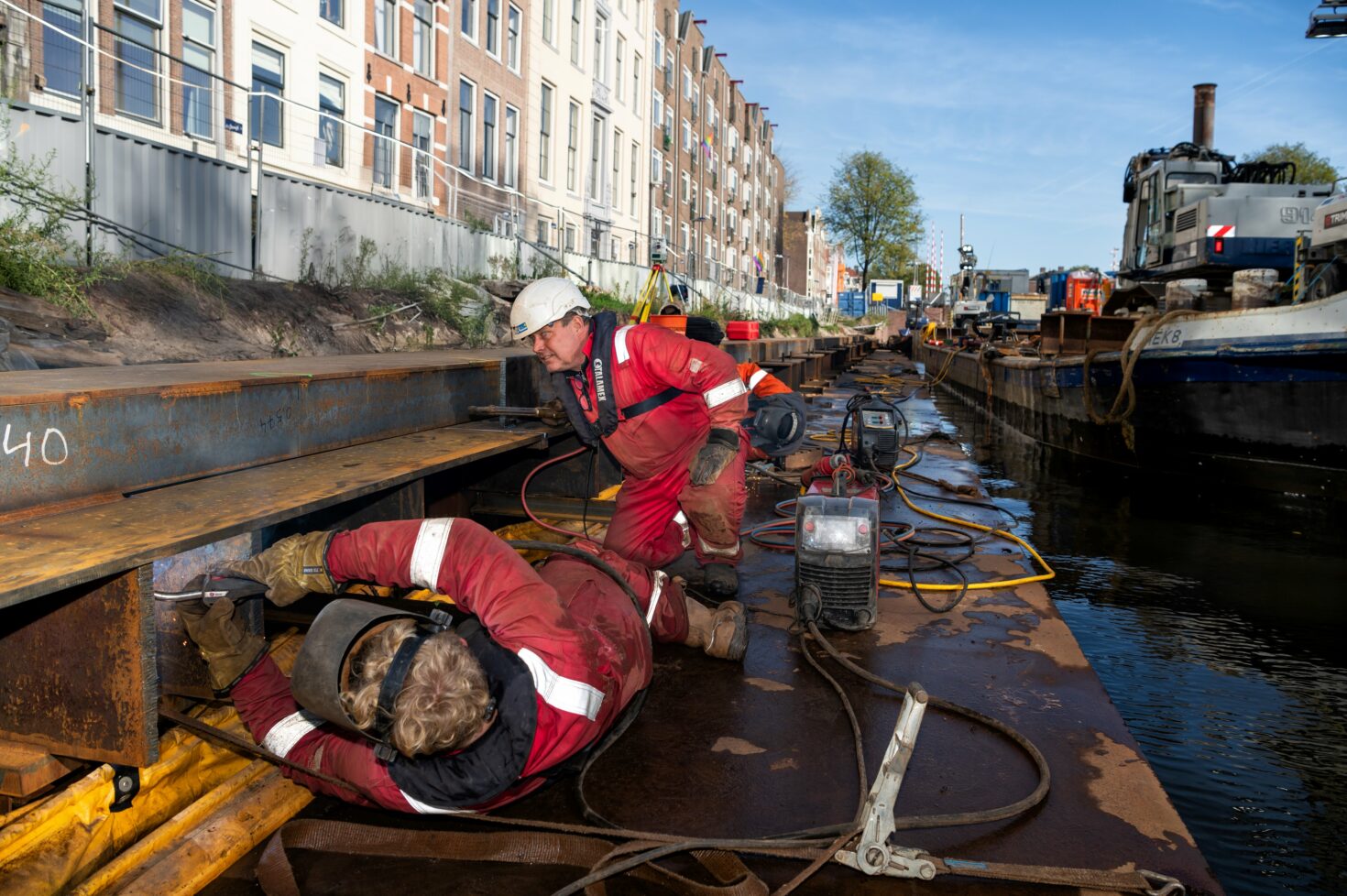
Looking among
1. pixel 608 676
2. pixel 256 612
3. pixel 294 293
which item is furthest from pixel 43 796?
pixel 294 293

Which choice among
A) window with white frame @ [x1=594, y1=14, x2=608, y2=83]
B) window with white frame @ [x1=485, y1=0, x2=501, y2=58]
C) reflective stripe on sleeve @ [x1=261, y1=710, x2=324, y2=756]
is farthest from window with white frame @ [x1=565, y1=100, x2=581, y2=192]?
reflective stripe on sleeve @ [x1=261, y1=710, x2=324, y2=756]

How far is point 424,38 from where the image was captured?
19.3 meters

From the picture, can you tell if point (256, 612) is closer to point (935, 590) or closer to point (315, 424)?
point (315, 424)

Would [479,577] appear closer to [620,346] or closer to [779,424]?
[620,346]

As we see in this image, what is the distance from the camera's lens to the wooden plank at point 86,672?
7.50ft

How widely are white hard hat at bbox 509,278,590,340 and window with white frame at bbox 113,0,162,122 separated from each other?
10.8 metres

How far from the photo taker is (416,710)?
2.04 metres

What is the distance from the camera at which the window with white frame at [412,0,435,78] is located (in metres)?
18.9

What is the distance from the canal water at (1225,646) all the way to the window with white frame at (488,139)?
15.6 meters

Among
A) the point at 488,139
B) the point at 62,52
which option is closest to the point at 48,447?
the point at 62,52

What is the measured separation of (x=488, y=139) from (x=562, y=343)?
→ 64.1 feet

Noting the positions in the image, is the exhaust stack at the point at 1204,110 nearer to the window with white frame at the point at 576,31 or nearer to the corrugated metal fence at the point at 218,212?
the window with white frame at the point at 576,31

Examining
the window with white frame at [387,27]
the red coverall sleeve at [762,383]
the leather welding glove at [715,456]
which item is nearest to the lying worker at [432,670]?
the leather welding glove at [715,456]

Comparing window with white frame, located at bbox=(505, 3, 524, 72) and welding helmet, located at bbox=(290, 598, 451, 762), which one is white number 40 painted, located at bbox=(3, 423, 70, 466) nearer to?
welding helmet, located at bbox=(290, 598, 451, 762)
